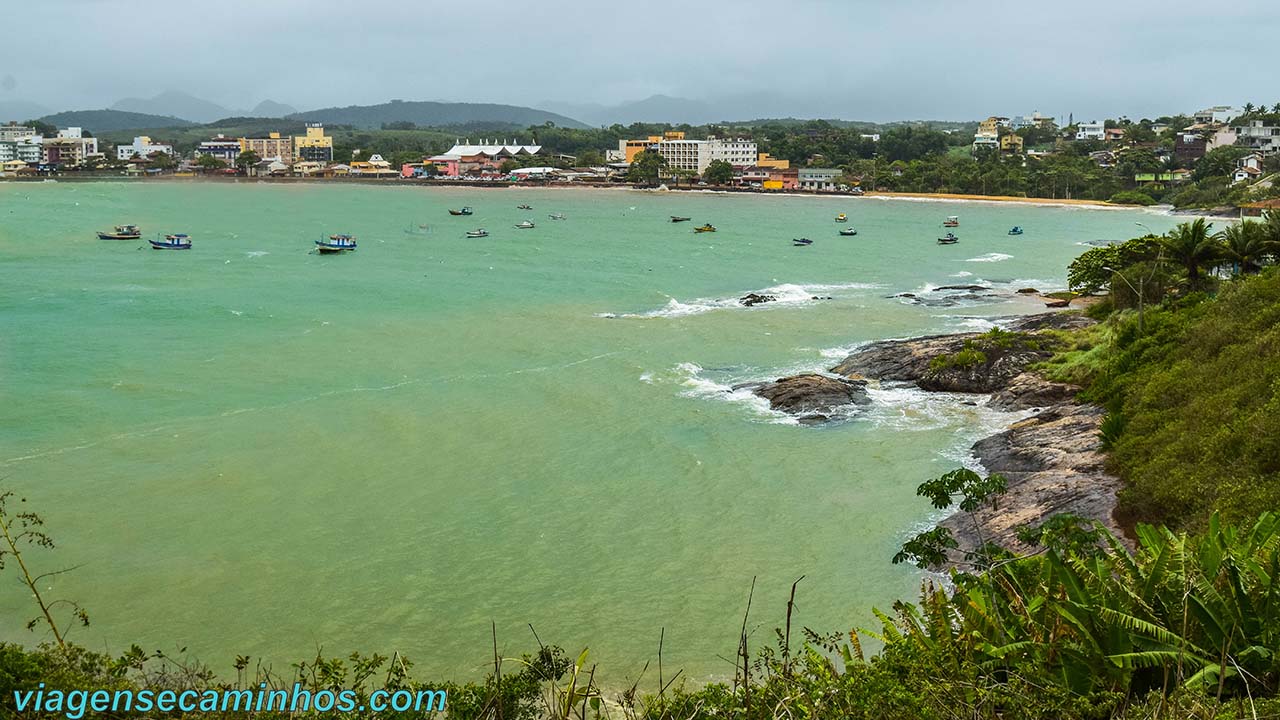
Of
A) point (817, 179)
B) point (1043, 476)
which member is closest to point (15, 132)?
point (817, 179)

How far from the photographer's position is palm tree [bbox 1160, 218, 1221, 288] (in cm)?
2978

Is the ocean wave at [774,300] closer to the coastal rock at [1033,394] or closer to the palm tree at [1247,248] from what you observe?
the palm tree at [1247,248]

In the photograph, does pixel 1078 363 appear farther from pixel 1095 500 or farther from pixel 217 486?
pixel 217 486

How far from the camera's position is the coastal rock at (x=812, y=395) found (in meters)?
22.8

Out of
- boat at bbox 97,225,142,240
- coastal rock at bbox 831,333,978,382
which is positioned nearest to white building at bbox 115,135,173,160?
boat at bbox 97,225,142,240

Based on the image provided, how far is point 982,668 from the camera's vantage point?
7.43m

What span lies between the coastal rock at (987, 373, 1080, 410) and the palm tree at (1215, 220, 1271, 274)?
1024cm

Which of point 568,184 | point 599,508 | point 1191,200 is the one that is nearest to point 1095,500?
point 599,508

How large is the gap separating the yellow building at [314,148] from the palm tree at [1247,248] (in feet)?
531

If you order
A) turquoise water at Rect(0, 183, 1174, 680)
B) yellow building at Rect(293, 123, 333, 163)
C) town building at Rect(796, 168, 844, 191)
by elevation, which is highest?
yellow building at Rect(293, 123, 333, 163)

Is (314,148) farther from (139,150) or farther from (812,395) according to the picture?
(812,395)

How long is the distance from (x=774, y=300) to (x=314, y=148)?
15514 centimetres

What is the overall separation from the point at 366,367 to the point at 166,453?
26.9 feet

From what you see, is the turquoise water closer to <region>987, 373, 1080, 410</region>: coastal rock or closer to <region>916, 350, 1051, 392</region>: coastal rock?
<region>987, 373, 1080, 410</region>: coastal rock
